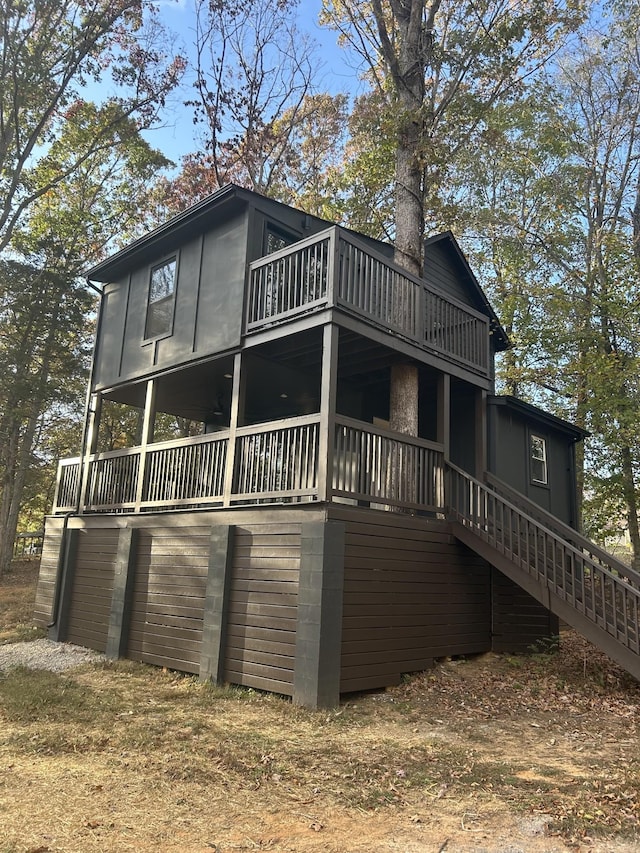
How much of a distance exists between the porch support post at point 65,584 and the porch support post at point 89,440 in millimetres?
608

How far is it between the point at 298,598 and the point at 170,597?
3137 mm

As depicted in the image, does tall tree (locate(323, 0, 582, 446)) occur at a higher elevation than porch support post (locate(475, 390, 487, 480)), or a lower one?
higher

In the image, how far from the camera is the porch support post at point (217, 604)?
8.53 m

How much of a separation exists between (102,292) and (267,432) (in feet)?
24.5

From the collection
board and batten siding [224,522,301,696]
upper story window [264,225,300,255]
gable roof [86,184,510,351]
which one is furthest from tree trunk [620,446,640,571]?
board and batten siding [224,522,301,696]

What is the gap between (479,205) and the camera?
24500 millimetres

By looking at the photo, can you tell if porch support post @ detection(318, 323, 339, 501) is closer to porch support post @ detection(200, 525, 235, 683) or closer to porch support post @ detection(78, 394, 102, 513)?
porch support post @ detection(200, 525, 235, 683)

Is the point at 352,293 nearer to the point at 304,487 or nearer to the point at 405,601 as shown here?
the point at 304,487

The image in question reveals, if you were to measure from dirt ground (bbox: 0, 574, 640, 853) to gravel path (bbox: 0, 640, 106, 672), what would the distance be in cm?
140

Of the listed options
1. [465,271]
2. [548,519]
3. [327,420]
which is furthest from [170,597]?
[465,271]

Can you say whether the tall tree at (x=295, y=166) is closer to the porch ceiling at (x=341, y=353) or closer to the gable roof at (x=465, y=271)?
the gable roof at (x=465, y=271)

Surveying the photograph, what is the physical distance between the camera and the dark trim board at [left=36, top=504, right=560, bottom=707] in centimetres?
766

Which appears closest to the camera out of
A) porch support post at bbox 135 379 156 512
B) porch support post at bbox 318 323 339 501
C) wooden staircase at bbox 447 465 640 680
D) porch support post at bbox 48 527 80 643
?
wooden staircase at bbox 447 465 640 680

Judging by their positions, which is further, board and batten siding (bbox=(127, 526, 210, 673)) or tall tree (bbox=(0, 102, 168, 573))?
tall tree (bbox=(0, 102, 168, 573))
